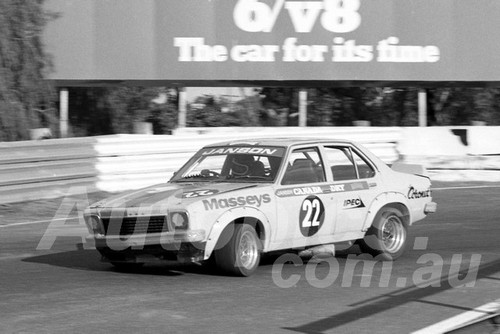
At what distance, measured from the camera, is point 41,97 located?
18422 millimetres

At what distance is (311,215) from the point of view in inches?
360

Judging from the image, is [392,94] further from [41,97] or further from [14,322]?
[14,322]

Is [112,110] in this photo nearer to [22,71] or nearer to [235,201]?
[22,71]

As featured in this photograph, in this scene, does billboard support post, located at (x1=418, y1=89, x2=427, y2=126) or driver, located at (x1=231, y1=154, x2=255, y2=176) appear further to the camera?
billboard support post, located at (x1=418, y1=89, x2=427, y2=126)

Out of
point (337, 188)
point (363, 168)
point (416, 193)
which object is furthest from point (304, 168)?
point (416, 193)

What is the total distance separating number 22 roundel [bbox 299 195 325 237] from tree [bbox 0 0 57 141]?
9.33 meters

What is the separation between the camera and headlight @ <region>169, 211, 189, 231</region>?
26.8 feet

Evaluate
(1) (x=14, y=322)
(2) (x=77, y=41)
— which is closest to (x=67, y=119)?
(2) (x=77, y=41)

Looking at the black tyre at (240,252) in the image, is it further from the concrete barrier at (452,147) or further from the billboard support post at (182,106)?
the billboard support post at (182,106)

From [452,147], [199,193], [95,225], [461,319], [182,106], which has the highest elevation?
[182,106]

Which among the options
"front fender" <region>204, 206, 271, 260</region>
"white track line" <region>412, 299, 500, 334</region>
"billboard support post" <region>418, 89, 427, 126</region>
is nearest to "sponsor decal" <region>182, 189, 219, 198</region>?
"front fender" <region>204, 206, 271, 260</region>

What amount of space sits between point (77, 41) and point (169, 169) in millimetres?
4724

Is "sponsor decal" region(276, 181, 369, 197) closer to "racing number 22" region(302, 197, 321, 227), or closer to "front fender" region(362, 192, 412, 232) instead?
"racing number 22" region(302, 197, 321, 227)

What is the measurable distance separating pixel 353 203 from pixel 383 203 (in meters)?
0.49
